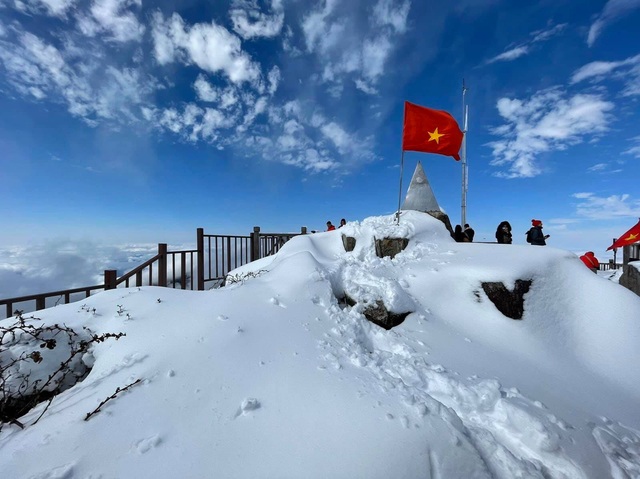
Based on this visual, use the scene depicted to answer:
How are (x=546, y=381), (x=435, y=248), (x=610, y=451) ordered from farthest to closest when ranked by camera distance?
(x=435, y=248)
(x=546, y=381)
(x=610, y=451)

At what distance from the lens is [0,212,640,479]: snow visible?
1700mm

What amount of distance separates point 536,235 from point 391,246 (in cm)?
499

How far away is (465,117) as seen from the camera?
1008cm

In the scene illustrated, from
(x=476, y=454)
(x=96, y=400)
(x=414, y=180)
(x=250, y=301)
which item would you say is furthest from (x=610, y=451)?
(x=414, y=180)

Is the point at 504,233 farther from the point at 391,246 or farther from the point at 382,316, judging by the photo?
the point at 382,316

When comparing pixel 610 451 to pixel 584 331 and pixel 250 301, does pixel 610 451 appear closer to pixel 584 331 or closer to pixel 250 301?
pixel 584 331

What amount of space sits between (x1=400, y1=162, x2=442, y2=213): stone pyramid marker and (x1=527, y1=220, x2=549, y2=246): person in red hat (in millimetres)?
2750

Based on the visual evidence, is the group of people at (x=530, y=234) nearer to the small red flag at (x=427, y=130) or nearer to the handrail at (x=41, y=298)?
the small red flag at (x=427, y=130)

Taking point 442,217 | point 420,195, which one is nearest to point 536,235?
point 442,217

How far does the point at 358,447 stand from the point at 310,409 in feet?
1.49

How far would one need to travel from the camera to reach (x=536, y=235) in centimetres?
777

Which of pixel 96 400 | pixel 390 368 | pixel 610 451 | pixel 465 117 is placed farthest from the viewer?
pixel 465 117

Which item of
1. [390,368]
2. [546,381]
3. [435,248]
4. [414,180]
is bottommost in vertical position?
[546,381]

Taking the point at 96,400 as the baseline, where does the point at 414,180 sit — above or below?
above
